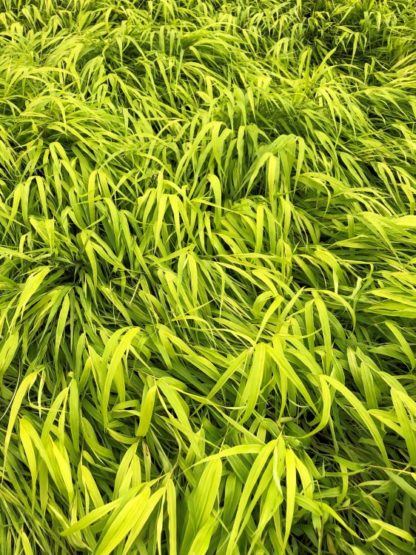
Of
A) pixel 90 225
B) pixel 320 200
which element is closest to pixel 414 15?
pixel 320 200

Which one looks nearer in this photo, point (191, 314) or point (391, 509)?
point (391, 509)

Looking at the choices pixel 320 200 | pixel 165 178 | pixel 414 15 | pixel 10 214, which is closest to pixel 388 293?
pixel 320 200

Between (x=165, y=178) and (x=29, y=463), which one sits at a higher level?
(x=165, y=178)

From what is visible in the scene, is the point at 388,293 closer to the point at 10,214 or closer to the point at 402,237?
the point at 402,237

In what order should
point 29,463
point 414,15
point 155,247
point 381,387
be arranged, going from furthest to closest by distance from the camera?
point 414,15, point 155,247, point 381,387, point 29,463

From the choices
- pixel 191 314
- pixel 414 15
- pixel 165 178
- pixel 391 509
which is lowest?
pixel 391 509

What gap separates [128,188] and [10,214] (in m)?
0.34

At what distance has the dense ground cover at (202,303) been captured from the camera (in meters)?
0.93

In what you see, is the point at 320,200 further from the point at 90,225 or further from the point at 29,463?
the point at 29,463

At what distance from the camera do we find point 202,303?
46.8 inches

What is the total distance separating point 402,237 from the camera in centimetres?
132

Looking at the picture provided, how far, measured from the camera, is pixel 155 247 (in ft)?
4.18

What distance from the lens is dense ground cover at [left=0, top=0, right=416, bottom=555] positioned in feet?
3.04

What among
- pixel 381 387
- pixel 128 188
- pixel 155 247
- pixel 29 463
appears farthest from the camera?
pixel 128 188
